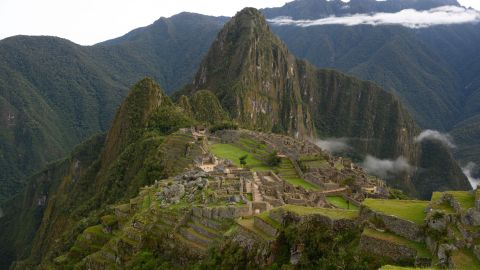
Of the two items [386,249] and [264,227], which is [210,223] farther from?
[386,249]

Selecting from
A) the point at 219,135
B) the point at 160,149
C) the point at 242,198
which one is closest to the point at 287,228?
the point at 242,198

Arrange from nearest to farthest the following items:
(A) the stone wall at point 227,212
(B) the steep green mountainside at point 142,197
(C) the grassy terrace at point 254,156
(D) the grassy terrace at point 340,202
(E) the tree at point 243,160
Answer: (A) the stone wall at point 227,212, (B) the steep green mountainside at point 142,197, (D) the grassy terrace at point 340,202, (C) the grassy terrace at point 254,156, (E) the tree at point 243,160

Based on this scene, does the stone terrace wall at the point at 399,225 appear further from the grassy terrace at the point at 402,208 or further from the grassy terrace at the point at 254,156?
the grassy terrace at the point at 254,156

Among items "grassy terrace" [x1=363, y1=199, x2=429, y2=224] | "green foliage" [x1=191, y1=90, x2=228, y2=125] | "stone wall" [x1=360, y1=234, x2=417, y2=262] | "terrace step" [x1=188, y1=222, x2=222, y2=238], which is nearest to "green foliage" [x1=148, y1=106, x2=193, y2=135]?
"green foliage" [x1=191, y1=90, x2=228, y2=125]

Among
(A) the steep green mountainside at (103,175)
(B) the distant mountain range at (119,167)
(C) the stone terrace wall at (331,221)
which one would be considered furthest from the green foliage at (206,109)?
(C) the stone terrace wall at (331,221)

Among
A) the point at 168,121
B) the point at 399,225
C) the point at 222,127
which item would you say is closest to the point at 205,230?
the point at 399,225

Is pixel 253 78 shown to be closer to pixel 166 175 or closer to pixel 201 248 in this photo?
pixel 166 175

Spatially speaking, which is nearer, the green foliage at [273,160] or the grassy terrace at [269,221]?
the grassy terrace at [269,221]
